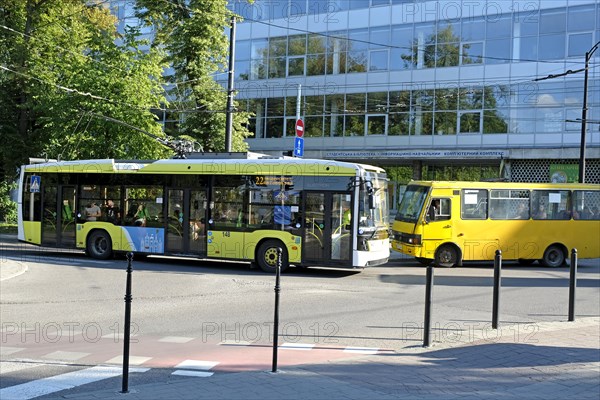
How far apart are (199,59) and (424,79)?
1422 cm

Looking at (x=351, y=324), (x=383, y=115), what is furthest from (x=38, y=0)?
(x=351, y=324)

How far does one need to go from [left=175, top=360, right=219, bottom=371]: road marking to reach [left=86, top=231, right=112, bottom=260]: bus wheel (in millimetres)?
13449

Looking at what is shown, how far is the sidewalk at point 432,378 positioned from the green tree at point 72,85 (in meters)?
21.5

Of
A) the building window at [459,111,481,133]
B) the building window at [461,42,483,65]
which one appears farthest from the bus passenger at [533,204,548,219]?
the building window at [461,42,483,65]

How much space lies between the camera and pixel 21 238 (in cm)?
2136

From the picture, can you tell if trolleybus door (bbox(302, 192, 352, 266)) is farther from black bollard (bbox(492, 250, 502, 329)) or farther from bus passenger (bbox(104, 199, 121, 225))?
black bollard (bbox(492, 250, 502, 329))

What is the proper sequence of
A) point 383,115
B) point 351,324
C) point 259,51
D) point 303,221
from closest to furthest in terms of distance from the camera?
point 351,324, point 303,221, point 383,115, point 259,51

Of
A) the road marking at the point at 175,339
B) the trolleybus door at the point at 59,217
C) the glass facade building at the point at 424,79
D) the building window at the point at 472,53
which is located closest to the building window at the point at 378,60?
→ the glass facade building at the point at 424,79

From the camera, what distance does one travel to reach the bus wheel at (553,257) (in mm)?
21286

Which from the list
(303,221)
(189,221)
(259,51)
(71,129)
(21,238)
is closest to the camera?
(303,221)

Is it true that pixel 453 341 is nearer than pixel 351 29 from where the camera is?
Yes

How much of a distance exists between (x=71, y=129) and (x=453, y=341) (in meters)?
25.6

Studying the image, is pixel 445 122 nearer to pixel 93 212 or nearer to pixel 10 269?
pixel 93 212

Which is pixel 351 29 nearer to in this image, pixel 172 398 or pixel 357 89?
pixel 357 89
